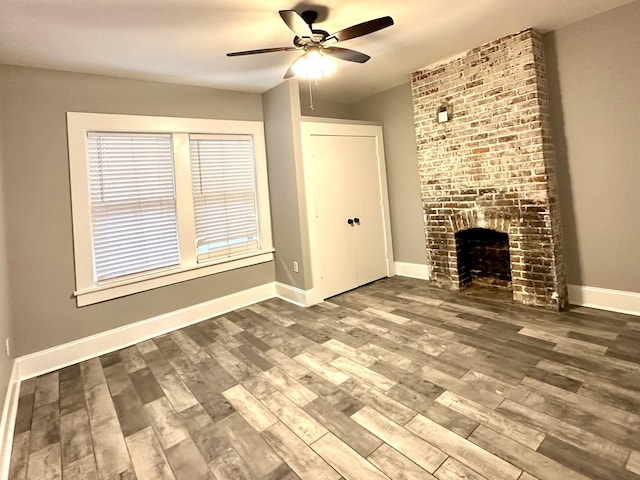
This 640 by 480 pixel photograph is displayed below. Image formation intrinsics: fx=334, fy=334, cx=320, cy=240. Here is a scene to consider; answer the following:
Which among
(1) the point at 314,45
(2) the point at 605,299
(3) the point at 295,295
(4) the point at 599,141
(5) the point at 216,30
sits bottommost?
(2) the point at 605,299

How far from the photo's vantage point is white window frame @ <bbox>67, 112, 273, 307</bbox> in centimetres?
308

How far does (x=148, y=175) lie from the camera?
11.5 ft

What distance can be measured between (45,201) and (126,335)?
143cm

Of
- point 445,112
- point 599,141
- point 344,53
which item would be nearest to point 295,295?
point 344,53

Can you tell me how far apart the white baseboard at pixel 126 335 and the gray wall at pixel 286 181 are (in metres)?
0.61

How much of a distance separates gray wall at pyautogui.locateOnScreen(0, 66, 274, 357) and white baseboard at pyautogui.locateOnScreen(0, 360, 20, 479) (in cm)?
31

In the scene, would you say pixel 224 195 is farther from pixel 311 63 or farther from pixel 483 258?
pixel 483 258

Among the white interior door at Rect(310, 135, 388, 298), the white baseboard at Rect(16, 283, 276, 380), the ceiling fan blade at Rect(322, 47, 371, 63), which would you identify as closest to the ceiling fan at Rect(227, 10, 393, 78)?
the ceiling fan blade at Rect(322, 47, 371, 63)

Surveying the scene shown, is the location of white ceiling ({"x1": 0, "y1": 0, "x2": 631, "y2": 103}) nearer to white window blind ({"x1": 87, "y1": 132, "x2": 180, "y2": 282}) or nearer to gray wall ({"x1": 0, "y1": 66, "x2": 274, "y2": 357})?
gray wall ({"x1": 0, "y1": 66, "x2": 274, "y2": 357})

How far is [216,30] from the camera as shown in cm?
260

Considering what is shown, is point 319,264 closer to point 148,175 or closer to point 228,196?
point 228,196

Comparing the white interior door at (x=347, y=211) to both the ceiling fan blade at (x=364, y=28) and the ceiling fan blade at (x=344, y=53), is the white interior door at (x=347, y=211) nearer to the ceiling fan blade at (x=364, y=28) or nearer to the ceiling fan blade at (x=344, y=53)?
the ceiling fan blade at (x=344, y=53)

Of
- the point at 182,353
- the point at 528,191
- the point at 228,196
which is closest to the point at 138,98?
the point at 228,196

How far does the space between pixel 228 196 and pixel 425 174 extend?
2.47 meters
